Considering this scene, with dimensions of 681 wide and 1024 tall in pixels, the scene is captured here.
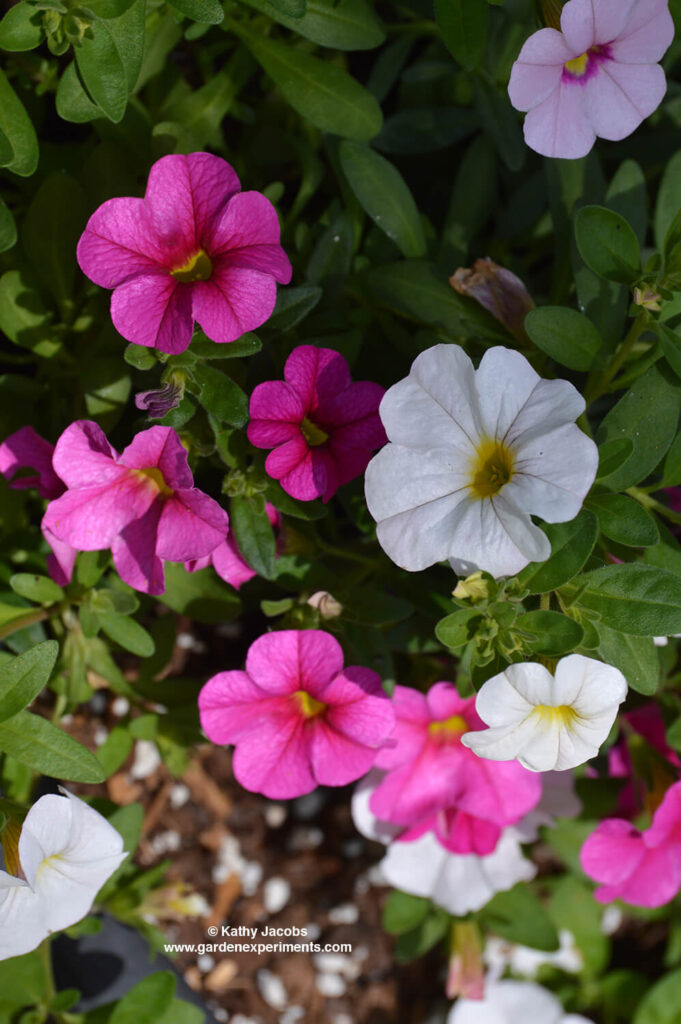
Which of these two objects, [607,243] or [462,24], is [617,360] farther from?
[462,24]

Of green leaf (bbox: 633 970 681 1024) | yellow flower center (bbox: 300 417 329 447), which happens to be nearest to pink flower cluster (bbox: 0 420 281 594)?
yellow flower center (bbox: 300 417 329 447)

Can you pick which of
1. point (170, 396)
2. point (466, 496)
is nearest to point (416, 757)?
point (466, 496)

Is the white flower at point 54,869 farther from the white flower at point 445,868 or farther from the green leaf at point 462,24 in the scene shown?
the green leaf at point 462,24

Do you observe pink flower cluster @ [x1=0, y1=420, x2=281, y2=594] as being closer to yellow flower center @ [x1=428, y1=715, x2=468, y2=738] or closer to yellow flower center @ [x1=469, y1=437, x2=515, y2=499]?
yellow flower center @ [x1=469, y1=437, x2=515, y2=499]

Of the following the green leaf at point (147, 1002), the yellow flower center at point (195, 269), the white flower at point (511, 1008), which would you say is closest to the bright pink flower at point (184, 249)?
the yellow flower center at point (195, 269)

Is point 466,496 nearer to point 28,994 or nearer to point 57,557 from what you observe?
point 57,557

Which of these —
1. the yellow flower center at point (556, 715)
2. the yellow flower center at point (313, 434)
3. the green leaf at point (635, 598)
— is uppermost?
the yellow flower center at point (313, 434)
